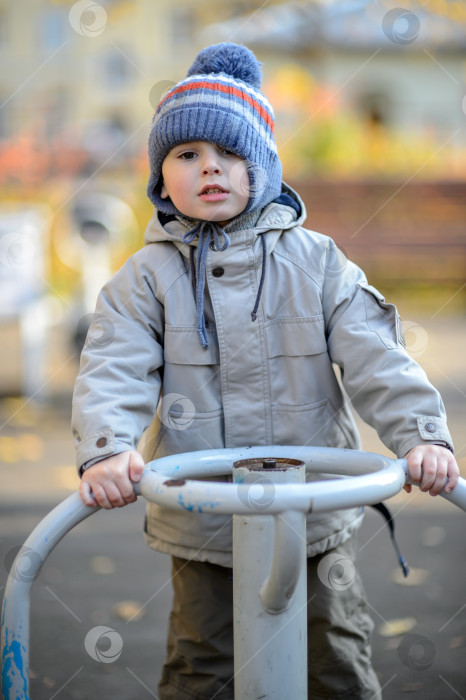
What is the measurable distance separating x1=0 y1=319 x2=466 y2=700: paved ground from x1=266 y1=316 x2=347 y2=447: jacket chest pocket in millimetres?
974

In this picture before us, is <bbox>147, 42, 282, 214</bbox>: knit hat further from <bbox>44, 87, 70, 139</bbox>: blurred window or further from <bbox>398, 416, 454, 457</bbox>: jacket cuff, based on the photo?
<bbox>44, 87, 70, 139</bbox>: blurred window

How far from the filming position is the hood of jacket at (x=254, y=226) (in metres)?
1.94

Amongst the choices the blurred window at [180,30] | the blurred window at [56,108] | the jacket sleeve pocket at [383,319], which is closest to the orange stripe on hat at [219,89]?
the jacket sleeve pocket at [383,319]

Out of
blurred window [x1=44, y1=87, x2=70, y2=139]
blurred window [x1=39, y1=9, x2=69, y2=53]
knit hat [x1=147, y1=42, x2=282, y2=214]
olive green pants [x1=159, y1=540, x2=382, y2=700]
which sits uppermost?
blurred window [x1=39, y1=9, x2=69, y2=53]

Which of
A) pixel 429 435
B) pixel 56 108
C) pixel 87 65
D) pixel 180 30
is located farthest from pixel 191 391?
pixel 87 65

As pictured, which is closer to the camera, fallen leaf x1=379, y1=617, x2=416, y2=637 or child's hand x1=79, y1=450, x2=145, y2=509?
child's hand x1=79, y1=450, x2=145, y2=509

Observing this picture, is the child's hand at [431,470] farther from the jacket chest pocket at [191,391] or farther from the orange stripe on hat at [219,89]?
the orange stripe on hat at [219,89]

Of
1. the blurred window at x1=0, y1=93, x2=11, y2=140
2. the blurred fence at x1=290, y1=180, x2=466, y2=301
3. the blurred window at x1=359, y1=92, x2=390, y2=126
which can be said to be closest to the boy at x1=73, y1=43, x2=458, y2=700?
the blurred fence at x1=290, y1=180, x2=466, y2=301

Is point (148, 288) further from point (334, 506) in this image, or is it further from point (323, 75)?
Result: point (323, 75)

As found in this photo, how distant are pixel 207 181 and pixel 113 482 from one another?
647mm

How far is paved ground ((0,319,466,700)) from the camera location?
2.58m

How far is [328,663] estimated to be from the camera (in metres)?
2.00

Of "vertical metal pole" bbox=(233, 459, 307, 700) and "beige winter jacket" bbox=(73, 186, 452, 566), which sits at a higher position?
"beige winter jacket" bbox=(73, 186, 452, 566)

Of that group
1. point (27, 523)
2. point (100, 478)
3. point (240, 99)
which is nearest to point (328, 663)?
point (100, 478)
